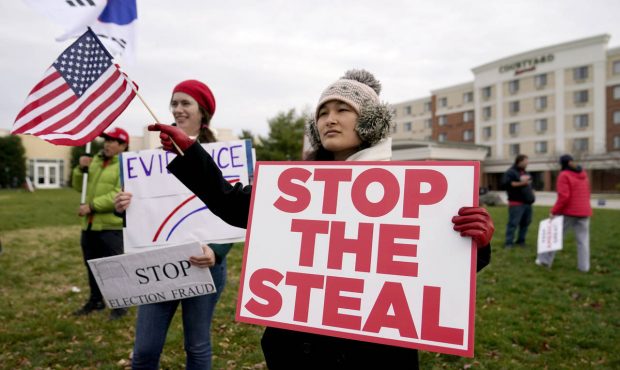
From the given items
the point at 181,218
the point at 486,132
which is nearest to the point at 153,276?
the point at 181,218

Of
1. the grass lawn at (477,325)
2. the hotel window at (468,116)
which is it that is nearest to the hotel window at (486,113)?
the hotel window at (468,116)

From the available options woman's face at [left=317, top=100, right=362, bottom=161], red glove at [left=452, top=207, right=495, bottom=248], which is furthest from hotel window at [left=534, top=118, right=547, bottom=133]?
red glove at [left=452, top=207, right=495, bottom=248]

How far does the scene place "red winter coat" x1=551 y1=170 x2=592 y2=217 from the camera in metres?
7.41

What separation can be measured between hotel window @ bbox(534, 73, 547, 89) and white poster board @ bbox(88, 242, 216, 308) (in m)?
56.2

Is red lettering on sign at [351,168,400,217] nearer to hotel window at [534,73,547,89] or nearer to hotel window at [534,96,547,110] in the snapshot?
hotel window at [534,96,547,110]

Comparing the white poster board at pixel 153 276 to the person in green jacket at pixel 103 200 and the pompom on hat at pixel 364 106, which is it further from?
the person in green jacket at pixel 103 200

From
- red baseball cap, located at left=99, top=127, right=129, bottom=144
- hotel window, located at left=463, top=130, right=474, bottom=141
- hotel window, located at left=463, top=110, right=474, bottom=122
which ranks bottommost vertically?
red baseball cap, located at left=99, top=127, right=129, bottom=144

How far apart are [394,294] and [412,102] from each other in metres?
68.7

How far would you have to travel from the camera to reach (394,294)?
165 cm

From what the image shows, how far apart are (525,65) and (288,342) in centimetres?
5755

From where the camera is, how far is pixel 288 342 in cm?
185

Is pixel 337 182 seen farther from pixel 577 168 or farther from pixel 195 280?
pixel 577 168

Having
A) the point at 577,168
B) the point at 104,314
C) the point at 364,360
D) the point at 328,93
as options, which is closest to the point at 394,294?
the point at 364,360

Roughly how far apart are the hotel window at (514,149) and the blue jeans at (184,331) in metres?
55.9
